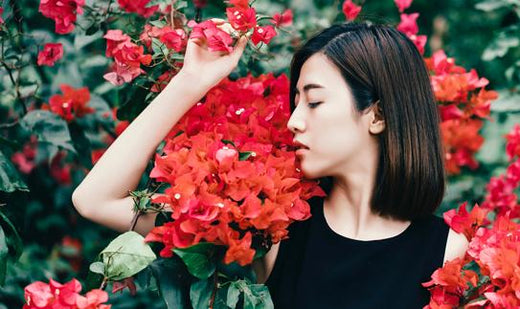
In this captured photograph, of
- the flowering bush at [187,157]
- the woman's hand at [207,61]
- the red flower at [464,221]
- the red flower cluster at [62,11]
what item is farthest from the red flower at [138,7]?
the red flower at [464,221]

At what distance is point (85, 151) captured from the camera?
6.00ft

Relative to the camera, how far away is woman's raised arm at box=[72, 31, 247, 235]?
1.29m

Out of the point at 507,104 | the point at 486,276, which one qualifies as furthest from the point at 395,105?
the point at 507,104

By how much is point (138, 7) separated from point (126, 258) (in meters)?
0.66

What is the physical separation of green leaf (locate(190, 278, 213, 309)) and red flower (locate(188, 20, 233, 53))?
42 cm

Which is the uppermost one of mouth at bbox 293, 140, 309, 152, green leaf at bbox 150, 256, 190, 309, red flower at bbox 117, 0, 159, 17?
red flower at bbox 117, 0, 159, 17

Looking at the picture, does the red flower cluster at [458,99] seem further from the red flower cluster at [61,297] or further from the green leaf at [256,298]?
the red flower cluster at [61,297]

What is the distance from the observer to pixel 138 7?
1.57 m

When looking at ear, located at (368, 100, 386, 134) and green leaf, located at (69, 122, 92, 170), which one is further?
green leaf, located at (69, 122, 92, 170)

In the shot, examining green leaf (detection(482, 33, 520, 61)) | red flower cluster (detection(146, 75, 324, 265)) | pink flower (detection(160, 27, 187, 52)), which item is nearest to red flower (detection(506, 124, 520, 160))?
green leaf (detection(482, 33, 520, 61))

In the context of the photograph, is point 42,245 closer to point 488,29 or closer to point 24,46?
point 24,46

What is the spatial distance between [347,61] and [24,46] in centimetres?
88

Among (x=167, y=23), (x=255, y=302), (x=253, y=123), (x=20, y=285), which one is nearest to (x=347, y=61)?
(x=253, y=123)

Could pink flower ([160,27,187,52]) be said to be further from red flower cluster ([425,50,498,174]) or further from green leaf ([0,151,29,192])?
red flower cluster ([425,50,498,174])
